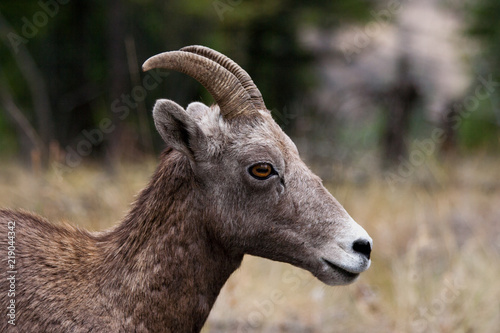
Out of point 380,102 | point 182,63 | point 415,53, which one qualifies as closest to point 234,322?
point 182,63

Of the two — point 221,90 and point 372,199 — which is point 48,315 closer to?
point 221,90

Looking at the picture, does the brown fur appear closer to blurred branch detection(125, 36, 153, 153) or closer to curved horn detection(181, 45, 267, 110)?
curved horn detection(181, 45, 267, 110)

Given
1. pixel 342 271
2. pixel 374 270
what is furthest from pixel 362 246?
pixel 374 270

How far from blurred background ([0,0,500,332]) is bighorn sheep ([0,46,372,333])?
0.69 m

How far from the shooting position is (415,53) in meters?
27.2

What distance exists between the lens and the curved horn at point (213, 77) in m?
3.70

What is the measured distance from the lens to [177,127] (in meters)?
3.73

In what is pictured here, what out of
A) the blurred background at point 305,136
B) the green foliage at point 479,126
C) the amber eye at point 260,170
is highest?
the amber eye at point 260,170

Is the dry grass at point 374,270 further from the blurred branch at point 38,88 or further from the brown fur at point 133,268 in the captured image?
the brown fur at point 133,268

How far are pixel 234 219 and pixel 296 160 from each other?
0.55 meters

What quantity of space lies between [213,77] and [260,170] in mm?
628

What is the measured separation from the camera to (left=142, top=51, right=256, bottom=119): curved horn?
3699 mm

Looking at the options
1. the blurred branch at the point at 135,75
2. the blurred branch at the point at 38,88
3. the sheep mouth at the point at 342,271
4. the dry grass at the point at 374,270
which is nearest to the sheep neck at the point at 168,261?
the sheep mouth at the point at 342,271

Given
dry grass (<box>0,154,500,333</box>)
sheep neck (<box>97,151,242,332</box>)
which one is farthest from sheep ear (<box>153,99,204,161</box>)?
dry grass (<box>0,154,500,333</box>)
